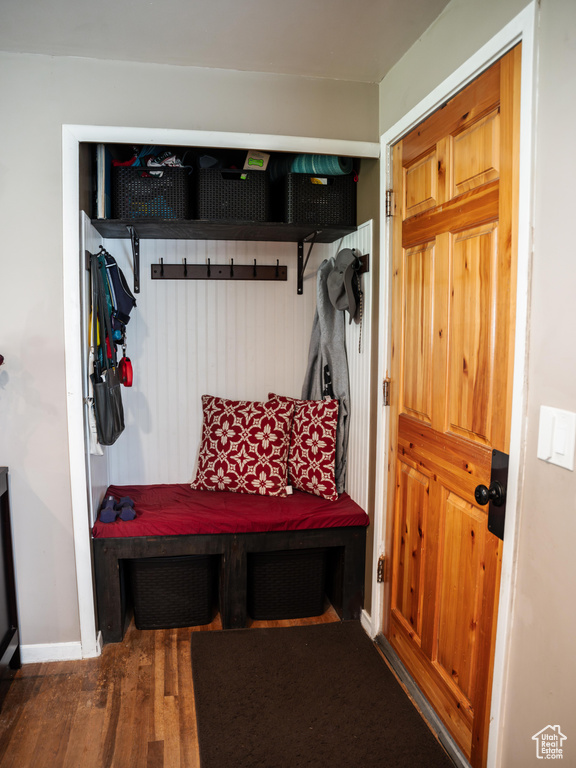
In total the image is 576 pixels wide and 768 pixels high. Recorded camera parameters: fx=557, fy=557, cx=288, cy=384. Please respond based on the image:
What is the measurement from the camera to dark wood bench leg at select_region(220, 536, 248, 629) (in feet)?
8.41

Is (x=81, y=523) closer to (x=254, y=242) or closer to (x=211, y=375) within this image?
(x=211, y=375)

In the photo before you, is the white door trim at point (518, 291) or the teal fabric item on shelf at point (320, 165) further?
the teal fabric item on shelf at point (320, 165)

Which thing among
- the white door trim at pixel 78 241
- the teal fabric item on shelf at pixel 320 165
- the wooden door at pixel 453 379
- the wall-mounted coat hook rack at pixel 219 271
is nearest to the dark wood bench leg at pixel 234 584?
the white door trim at pixel 78 241

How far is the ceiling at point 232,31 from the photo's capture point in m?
1.84

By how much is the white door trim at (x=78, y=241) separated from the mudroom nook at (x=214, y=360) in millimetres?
64

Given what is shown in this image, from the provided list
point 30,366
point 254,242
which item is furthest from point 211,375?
point 30,366

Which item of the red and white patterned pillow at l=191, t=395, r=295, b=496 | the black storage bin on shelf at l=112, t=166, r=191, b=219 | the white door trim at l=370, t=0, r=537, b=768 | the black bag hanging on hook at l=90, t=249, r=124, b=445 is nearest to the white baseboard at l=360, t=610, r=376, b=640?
the red and white patterned pillow at l=191, t=395, r=295, b=496

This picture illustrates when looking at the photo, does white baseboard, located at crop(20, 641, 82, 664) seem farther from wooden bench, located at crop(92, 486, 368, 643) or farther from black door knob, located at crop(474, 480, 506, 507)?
black door knob, located at crop(474, 480, 506, 507)

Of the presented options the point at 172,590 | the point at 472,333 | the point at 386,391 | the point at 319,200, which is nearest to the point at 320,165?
the point at 319,200

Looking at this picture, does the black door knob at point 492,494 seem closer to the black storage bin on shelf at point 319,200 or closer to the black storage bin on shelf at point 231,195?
the black storage bin on shelf at point 319,200

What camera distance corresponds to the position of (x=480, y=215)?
167cm

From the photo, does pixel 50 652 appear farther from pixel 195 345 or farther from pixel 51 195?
pixel 51 195

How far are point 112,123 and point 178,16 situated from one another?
54 cm

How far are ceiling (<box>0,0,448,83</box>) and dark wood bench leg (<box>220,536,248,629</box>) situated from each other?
80.1 inches
